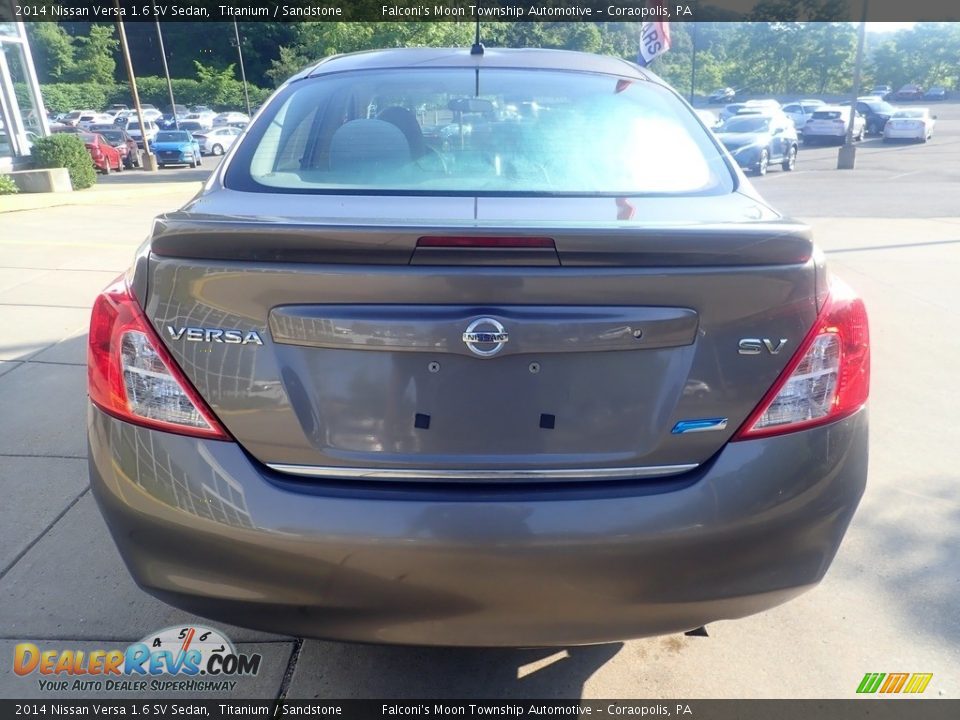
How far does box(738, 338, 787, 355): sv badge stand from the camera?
163 cm

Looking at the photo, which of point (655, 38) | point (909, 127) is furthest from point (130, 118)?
point (909, 127)

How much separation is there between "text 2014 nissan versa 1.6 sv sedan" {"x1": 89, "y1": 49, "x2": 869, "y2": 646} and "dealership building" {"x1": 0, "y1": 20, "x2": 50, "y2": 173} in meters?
17.0

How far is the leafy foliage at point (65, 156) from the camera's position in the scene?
14797 millimetres

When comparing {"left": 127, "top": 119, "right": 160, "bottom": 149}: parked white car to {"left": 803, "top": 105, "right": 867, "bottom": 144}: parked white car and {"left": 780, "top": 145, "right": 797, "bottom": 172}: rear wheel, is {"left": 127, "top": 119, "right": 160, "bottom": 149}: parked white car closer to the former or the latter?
{"left": 780, "top": 145, "right": 797, "bottom": 172}: rear wheel

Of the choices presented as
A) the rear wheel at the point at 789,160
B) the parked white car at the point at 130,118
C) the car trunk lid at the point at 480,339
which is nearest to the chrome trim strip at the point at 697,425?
the car trunk lid at the point at 480,339

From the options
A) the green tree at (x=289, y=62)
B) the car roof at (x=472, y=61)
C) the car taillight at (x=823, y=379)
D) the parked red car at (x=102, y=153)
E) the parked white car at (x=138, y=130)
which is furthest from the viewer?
the green tree at (x=289, y=62)

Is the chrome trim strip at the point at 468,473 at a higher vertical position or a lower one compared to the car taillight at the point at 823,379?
lower

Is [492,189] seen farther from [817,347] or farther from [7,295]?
[7,295]

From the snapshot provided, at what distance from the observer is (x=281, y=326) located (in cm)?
159

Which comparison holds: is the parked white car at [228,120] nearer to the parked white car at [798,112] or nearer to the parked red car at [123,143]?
the parked red car at [123,143]

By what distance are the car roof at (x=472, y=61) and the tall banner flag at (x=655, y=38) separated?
815cm

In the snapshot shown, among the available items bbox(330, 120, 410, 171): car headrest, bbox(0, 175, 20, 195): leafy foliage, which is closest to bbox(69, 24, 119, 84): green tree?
bbox(0, 175, 20, 195): leafy foliage

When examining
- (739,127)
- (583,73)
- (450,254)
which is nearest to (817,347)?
(450,254)

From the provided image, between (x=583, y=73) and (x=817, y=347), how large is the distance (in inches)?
63.8
